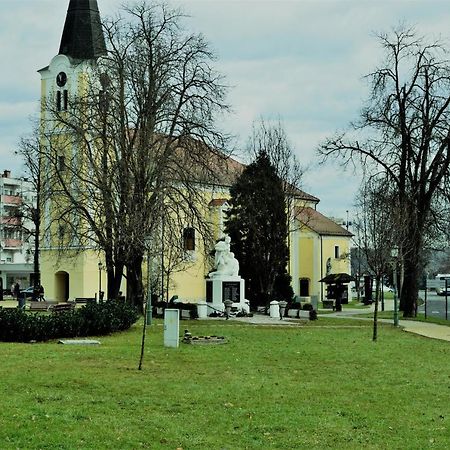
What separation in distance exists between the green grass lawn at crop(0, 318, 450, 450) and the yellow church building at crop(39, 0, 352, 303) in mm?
17396

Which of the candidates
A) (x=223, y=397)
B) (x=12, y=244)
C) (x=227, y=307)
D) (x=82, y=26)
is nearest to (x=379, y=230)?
(x=227, y=307)

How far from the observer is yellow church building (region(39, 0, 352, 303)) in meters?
47.9

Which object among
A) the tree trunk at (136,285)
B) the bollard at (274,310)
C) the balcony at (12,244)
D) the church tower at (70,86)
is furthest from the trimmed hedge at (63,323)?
the balcony at (12,244)

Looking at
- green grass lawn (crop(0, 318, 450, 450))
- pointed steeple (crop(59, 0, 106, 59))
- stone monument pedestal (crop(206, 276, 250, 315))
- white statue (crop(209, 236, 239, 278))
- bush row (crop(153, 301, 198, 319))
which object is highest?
pointed steeple (crop(59, 0, 106, 59))

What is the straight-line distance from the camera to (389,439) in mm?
9555

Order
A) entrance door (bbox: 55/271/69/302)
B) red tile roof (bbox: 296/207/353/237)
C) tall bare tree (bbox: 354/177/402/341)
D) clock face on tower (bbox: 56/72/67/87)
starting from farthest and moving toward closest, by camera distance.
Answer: red tile roof (bbox: 296/207/353/237) < entrance door (bbox: 55/271/69/302) < clock face on tower (bbox: 56/72/67/87) < tall bare tree (bbox: 354/177/402/341)

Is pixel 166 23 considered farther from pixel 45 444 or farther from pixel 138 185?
pixel 45 444

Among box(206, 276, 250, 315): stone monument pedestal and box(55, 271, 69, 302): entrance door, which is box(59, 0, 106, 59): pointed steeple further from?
box(206, 276, 250, 315): stone monument pedestal

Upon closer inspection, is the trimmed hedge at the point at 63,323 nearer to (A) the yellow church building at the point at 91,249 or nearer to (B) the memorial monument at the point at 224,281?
(A) the yellow church building at the point at 91,249

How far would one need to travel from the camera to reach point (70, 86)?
2098 inches

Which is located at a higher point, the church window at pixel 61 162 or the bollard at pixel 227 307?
the church window at pixel 61 162

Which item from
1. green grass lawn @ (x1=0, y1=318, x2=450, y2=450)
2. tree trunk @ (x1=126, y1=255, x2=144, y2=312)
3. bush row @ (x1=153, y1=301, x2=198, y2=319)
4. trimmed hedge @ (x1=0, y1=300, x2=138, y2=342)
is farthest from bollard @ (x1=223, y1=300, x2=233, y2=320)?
green grass lawn @ (x1=0, y1=318, x2=450, y2=450)

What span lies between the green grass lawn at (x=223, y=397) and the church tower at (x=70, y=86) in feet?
105

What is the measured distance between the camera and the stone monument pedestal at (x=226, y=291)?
39844 mm
